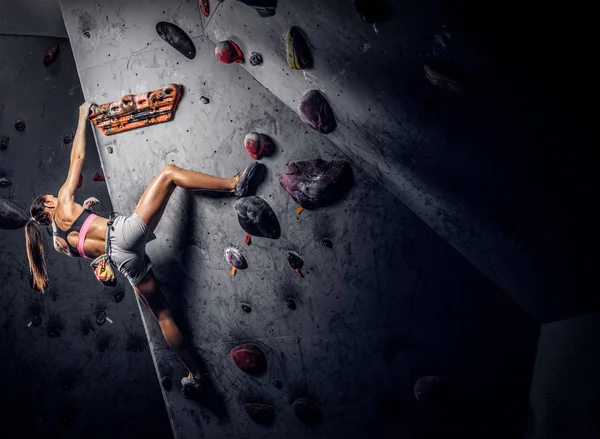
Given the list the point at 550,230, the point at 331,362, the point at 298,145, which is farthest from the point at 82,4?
the point at 550,230

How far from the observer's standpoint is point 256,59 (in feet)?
8.37

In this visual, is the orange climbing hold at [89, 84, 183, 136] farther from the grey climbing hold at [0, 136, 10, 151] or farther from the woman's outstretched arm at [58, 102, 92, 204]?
the grey climbing hold at [0, 136, 10, 151]

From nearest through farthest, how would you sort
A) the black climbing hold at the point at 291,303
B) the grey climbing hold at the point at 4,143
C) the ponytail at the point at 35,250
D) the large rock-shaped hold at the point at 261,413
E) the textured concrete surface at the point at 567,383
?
the textured concrete surface at the point at 567,383
the black climbing hold at the point at 291,303
the large rock-shaped hold at the point at 261,413
the ponytail at the point at 35,250
the grey climbing hold at the point at 4,143

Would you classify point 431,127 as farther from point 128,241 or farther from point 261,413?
point 261,413

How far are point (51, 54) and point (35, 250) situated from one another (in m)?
1.60

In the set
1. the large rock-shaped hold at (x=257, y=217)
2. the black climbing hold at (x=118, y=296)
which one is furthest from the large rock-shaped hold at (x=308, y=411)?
the black climbing hold at (x=118, y=296)

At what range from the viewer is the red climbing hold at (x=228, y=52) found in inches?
101

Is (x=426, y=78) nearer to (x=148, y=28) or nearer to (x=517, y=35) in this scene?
(x=517, y=35)

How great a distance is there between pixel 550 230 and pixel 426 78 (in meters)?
0.87

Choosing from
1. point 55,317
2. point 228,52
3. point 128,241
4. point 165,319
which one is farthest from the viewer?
point 55,317

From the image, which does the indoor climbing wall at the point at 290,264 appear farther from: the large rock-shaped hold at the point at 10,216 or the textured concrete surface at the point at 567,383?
the large rock-shaped hold at the point at 10,216

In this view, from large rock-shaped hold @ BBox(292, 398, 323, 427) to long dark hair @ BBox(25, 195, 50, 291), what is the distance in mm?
2019

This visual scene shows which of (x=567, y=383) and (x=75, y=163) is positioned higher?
(x=75, y=163)

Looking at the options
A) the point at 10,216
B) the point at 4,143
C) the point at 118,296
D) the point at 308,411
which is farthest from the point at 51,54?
the point at 308,411
